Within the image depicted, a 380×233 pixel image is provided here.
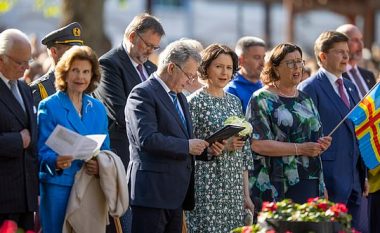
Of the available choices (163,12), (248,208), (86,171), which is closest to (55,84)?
(86,171)

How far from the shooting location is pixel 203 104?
10188 mm

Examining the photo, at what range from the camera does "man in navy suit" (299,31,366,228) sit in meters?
11.3

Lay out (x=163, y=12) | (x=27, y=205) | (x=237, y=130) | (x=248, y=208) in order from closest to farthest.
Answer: (x=27, y=205) → (x=237, y=130) → (x=248, y=208) → (x=163, y=12)

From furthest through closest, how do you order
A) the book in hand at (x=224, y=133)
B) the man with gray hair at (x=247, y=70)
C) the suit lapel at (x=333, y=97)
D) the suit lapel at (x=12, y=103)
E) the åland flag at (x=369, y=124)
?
the man with gray hair at (x=247, y=70) → the suit lapel at (x=333, y=97) → the åland flag at (x=369, y=124) → the book in hand at (x=224, y=133) → the suit lapel at (x=12, y=103)

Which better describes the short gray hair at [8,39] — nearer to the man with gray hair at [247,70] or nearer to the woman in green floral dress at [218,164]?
the woman in green floral dress at [218,164]

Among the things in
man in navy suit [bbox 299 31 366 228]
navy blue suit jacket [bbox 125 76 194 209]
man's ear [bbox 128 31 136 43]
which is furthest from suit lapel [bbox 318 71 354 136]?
navy blue suit jacket [bbox 125 76 194 209]

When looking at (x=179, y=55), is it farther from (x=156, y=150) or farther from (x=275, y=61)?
(x=275, y=61)

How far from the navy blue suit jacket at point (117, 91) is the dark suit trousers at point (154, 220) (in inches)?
49.3

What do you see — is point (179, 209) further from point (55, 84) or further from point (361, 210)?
point (361, 210)

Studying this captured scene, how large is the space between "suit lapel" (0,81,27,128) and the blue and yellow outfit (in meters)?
0.20

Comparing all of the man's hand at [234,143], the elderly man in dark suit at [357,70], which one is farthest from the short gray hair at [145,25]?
the elderly man in dark suit at [357,70]

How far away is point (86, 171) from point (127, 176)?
24.2 inches

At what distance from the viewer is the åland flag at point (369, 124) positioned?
438 inches

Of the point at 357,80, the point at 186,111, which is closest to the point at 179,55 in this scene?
the point at 186,111
